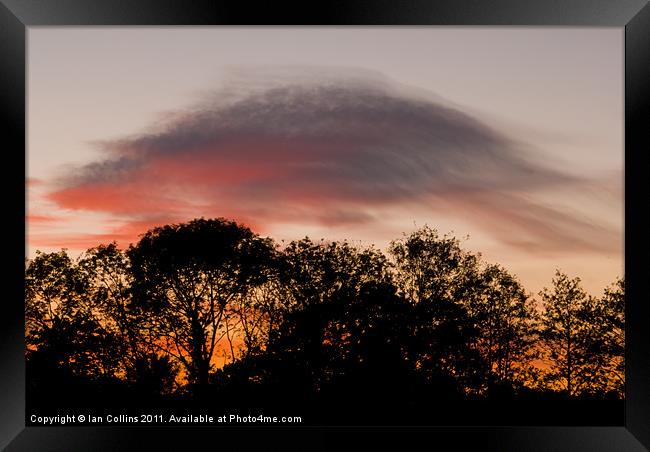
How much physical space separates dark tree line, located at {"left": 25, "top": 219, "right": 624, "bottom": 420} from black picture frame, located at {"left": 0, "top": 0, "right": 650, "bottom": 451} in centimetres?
248

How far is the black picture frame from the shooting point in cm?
258

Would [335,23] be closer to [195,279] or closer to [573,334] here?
[195,279]

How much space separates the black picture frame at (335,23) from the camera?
2.58m

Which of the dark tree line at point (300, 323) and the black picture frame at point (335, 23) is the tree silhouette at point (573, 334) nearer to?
the dark tree line at point (300, 323)

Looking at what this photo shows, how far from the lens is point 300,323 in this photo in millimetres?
6168

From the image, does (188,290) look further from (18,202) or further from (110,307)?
(18,202)

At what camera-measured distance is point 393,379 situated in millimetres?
5816

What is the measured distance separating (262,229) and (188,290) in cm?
163

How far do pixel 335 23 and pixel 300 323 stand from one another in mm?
4004

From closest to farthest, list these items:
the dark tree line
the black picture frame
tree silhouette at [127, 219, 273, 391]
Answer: the black picture frame
the dark tree line
tree silhouette at [127, 219, 273, 391]

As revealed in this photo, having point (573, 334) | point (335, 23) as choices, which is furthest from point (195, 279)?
point (573, 334)

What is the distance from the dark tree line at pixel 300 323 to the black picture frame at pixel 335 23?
8.14 feet

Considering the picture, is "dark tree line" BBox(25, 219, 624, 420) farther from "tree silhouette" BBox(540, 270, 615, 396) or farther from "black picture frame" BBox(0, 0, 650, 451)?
"black picture frame" BBox(0, 0, 650, 451)

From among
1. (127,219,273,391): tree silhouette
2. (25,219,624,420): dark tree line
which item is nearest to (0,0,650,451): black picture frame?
(25,219,624,420): dark tree line
